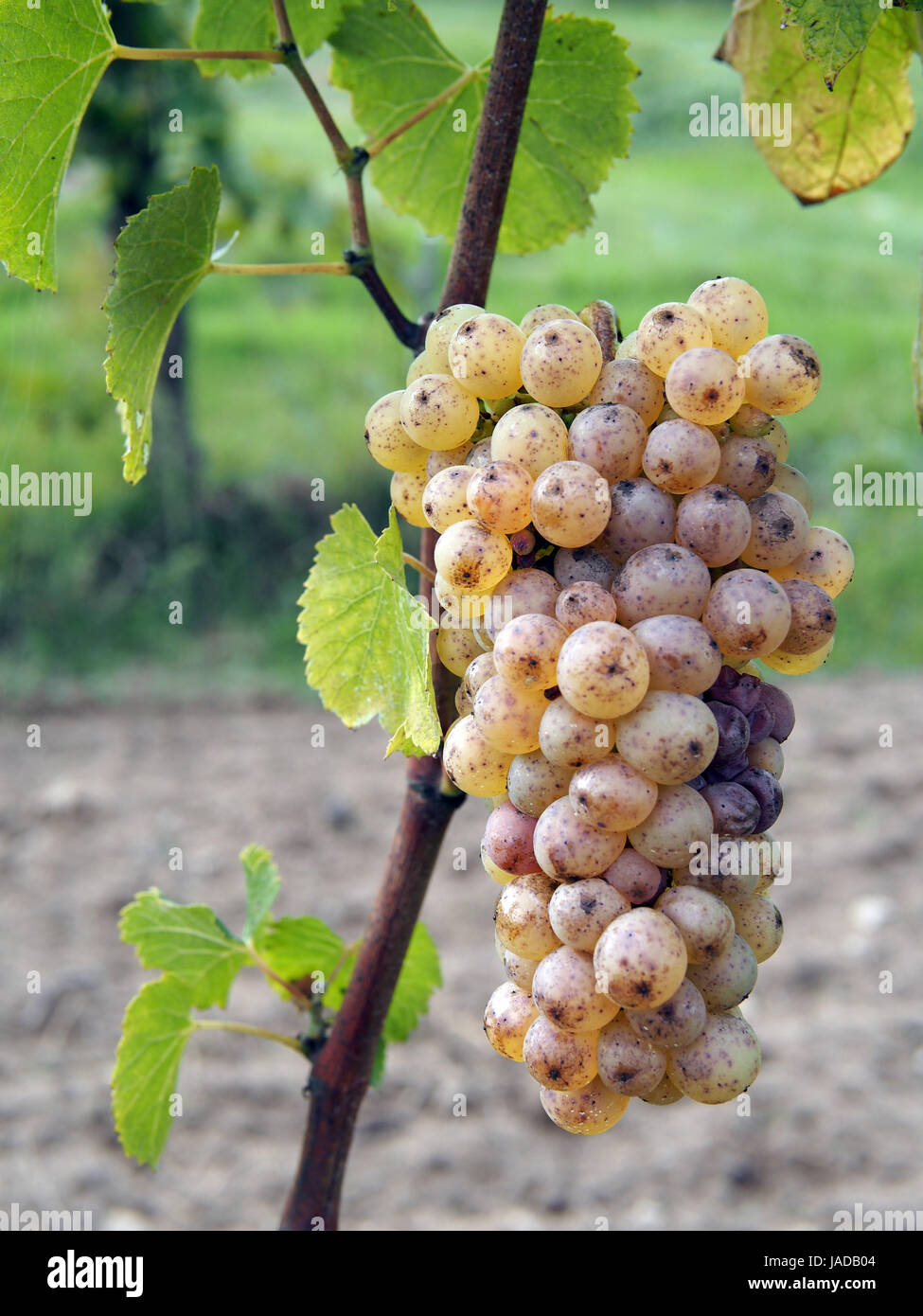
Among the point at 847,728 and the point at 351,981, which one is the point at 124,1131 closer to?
the point at 351,981

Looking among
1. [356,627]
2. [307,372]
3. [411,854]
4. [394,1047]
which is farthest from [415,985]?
[307,372]

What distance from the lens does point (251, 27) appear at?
74cm

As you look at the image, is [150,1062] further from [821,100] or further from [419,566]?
[821,100]

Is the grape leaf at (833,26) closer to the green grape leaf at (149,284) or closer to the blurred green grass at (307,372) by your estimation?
the green grape leaf at (149,284)

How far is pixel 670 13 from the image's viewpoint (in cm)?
804

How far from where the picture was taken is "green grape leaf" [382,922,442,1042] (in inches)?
34.9

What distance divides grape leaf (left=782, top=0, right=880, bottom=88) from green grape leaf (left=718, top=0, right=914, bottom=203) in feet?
0.74

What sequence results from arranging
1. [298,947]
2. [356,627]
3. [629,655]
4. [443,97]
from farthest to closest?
[298,947], [443,97], [356,627], [629,655]

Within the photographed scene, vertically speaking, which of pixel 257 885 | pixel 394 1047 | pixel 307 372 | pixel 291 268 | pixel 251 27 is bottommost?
pixel 394 1047

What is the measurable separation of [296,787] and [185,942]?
5.69ft

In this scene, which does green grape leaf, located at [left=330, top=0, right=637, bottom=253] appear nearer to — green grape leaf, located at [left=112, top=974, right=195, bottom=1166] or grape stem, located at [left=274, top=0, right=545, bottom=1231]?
grape stem, located at [left=274, top=0, right=545, bottom=1231]

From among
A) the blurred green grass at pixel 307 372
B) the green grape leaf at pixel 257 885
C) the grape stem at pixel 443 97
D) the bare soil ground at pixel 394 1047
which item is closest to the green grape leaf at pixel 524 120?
the grape stem at pixel 443 97

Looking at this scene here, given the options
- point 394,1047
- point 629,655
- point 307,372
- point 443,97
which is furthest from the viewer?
point 307,372

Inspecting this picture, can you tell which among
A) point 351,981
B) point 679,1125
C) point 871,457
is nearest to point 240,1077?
point 679,1125
